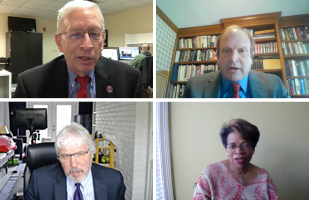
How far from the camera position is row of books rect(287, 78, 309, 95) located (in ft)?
5.54

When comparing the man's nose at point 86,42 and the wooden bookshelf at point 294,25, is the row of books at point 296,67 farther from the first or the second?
the man's nose at point 86,42

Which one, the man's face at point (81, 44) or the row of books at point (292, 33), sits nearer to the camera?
the man's face at point (81, 44)

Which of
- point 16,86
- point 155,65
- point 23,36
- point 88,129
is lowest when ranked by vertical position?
point 88,129

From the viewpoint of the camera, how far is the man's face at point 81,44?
4.99 feet

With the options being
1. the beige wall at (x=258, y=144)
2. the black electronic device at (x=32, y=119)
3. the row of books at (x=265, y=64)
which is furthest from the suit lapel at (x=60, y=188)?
the row of books at (x=265, y=64)

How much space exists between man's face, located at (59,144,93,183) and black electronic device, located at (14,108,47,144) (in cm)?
20

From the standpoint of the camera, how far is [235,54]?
1668 mm

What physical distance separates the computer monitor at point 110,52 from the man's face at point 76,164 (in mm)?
501

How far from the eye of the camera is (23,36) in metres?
1.69

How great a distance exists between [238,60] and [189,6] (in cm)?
40

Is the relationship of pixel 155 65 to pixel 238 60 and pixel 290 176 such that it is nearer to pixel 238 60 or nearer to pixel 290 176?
pixel 238 60

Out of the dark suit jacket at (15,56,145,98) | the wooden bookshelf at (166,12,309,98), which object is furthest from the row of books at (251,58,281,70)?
the dark suit jacket at (15,56,145,98)

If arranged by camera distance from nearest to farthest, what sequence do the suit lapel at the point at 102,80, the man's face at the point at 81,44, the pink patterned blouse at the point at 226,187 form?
the man's face at the point at 81,44
the suit lapel at the point at 102,80
the pink patterned blouse at the point at 226,187

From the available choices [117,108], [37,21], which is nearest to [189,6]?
[117,108]
